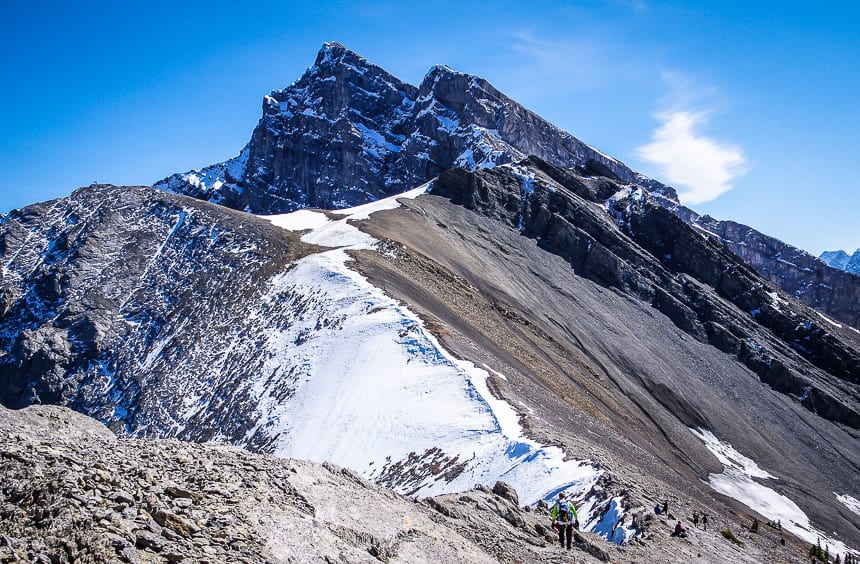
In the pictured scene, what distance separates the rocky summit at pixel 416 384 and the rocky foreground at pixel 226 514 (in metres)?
0.06

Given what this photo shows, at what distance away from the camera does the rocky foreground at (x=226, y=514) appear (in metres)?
9.03

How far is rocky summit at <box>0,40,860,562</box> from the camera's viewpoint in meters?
12.4

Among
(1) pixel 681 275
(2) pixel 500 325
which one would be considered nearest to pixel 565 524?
(2) pixel 500 325

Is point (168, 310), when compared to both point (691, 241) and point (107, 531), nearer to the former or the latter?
point (107, 531)

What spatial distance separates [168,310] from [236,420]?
24.6 metres

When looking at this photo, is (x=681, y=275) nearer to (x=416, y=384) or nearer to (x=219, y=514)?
(x=416, y=384)

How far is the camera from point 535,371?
160 ft

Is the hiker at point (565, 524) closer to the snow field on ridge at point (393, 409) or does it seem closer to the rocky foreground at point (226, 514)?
the rocky foreground at point (226, 514)

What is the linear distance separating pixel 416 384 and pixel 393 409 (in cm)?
239

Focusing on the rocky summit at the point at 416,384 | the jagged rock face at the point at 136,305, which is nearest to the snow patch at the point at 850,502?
the rocky summit at the point at 416,384

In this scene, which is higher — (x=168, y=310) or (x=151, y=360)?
(x=168, y=310)

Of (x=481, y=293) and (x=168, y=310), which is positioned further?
(x=481, y=293)

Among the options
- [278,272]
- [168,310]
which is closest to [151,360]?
[168,310]

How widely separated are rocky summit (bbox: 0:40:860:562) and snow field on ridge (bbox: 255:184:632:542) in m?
0.20
